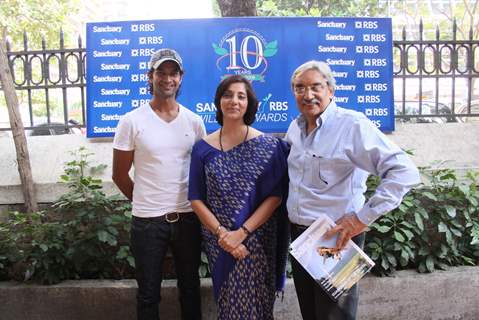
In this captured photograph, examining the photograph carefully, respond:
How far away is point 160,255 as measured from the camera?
2689mm

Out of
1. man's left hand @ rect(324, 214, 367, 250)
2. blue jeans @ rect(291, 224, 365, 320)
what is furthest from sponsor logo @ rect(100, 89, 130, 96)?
man's left hand @ rect(324, 214, 367, 250)

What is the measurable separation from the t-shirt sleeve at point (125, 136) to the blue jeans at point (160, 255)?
41cm

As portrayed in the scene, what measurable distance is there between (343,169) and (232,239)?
2.18ft

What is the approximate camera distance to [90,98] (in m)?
4.21

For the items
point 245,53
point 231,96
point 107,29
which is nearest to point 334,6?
point 245,53

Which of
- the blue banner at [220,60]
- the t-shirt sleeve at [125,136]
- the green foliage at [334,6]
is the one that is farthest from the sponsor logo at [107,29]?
the green foliage at [334,6]

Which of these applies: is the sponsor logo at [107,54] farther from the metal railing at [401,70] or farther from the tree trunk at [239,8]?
the tree trunk at [239,8]

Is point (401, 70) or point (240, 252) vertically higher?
point (401, 70)

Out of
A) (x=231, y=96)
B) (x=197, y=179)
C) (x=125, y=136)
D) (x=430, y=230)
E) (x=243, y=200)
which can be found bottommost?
(x=430, y=230)

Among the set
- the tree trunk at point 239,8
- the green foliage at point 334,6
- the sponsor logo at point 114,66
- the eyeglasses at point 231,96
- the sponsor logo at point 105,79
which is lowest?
the eyeglasses at point 231,96

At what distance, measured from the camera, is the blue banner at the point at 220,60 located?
4223 millimetres

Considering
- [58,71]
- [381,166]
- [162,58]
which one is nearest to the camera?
[381,166]

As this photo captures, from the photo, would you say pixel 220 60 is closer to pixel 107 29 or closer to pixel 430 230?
pixel 107 29

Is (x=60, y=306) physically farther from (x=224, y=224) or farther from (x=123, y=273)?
(x=224, y=224)
